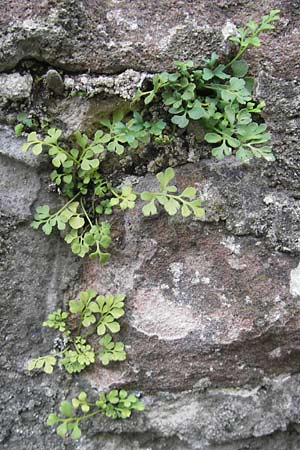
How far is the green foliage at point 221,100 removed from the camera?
3.56ft

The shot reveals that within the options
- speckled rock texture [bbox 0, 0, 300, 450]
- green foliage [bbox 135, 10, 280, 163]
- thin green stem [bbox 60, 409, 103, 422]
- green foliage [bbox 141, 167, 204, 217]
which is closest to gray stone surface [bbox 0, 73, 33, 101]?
speckled rock texture [bbox 0, 0, 300, 450]

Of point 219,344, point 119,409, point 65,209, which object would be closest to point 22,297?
point 65,209

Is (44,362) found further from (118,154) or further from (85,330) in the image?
(118,154)

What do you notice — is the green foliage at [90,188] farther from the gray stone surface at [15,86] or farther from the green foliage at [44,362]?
the green foliage at [44,362]

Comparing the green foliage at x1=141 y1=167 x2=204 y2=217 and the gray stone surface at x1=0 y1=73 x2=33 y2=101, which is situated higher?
the gray stone surface at x1=0 y1=73 x2=33 y2=101

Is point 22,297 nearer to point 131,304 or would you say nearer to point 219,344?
point 131,304

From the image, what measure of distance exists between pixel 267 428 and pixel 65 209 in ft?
2.23

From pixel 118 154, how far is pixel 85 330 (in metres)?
0.42

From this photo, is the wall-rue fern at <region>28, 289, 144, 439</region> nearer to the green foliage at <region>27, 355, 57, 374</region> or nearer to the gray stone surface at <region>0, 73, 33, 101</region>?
the green foliage at <region>27, 355, 57, 374</region>

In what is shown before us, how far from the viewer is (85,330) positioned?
3.83 ft

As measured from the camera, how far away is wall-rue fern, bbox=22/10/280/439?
1088 mm

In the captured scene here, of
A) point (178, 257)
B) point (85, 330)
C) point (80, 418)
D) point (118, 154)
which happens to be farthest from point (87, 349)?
point (118, 154)

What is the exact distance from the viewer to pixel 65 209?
1145 mm

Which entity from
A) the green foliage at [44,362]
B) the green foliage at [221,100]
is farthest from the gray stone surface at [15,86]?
the green foliage at [44,362]
